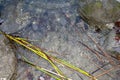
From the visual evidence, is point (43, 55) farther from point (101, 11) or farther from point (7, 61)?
point (101, 11)

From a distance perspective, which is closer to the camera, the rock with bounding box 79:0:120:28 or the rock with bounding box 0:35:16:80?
the rock with bounding box 0:35:16:80

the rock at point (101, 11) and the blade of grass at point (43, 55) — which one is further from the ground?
the rock at point (101, 11)

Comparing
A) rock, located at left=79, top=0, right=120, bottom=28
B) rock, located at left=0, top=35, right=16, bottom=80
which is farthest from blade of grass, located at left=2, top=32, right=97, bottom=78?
rock, located at left=79, top=0, right=120, bottom=28

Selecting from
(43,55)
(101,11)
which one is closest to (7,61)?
(43,55)

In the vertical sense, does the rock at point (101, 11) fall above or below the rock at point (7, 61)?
above

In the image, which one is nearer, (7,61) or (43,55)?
(7,61)

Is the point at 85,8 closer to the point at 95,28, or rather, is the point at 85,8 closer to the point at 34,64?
the point at 95,28

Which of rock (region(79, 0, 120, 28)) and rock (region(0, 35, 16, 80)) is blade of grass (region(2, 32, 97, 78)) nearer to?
rock (region(0, 35, 16, 80))

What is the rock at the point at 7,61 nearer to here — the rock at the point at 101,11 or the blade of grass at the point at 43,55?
the blade of grass at the point at 43,55

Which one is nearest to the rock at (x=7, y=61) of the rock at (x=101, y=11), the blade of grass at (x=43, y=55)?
the blade of grass at (x=43, y=55)

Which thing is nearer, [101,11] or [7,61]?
[7,61]

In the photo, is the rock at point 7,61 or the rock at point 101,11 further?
the rock at point 101,11

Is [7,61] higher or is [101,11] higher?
→ [101,11]

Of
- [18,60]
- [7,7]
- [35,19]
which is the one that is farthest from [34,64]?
[7,7]
